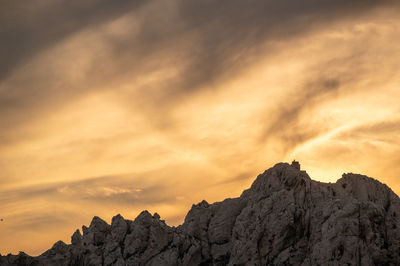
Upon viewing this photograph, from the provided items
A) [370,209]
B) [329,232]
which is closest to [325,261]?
[329,232]

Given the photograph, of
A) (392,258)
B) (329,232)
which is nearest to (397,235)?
(392,258)

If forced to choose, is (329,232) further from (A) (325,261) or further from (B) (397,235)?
(B) (397,235)

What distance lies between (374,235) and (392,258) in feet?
28.3

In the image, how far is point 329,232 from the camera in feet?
650

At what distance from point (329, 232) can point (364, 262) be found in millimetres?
14152

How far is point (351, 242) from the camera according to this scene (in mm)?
193375

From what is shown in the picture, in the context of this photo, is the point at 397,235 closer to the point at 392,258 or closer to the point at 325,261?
the point at 392,258

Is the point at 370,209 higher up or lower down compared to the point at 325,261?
higher up

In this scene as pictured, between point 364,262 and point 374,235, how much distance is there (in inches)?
381

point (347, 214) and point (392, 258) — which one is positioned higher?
point (347, 214)

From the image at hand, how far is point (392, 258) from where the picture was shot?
194000mm

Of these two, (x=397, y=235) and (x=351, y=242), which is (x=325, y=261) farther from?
(x=397, y=235)

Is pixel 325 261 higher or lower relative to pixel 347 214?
lower

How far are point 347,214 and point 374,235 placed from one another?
10.1m
